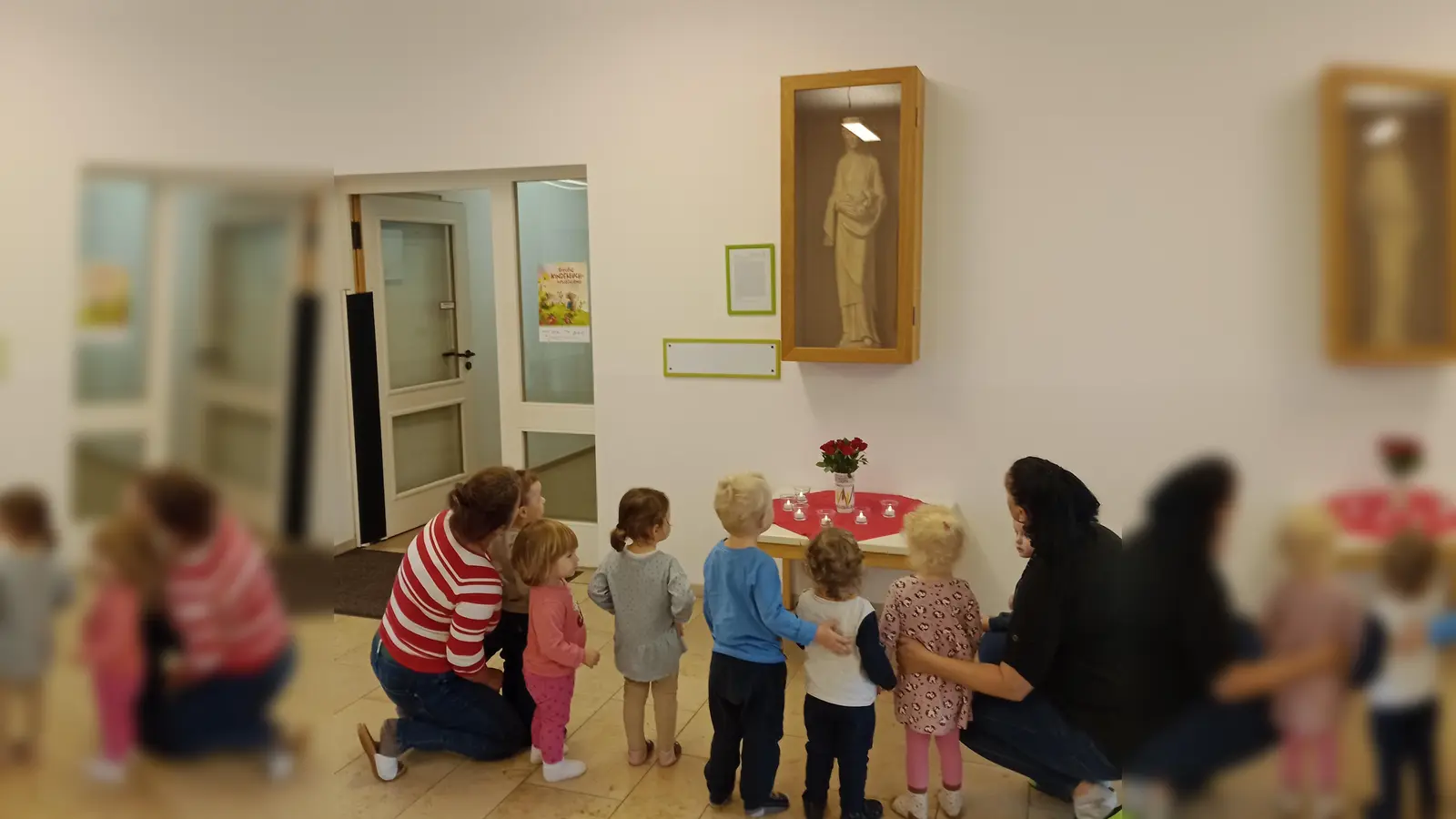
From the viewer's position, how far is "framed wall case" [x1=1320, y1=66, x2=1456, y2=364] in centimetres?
41

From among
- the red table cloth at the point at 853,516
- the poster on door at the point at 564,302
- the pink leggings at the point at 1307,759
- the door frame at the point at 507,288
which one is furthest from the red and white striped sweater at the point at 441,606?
the pink leggings at the point at 1307,759

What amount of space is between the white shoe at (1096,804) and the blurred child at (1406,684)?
8.19ft

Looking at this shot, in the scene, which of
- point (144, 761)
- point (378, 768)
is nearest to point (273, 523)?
point (144, 761)

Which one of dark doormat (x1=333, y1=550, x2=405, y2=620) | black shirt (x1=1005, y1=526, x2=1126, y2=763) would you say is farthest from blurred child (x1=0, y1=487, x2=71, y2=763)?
dark doormat (x1=333, y1=550, x2=405, y2=620)

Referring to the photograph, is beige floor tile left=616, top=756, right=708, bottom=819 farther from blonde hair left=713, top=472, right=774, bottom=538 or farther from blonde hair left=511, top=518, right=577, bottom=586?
blonde hair left=713, top=472, right=774, bottom=538

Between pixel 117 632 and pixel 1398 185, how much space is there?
0.56 meters

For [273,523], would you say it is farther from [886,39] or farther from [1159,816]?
[886,39]

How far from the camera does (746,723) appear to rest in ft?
8.58

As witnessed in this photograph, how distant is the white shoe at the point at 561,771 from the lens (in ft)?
9.40

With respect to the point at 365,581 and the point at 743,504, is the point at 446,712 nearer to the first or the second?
the point at 743,504

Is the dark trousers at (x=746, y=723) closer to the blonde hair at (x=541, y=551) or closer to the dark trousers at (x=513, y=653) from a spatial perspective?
the blonde hair at (x=541, y=551)

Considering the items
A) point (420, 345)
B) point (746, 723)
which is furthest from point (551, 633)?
point (420, 345)

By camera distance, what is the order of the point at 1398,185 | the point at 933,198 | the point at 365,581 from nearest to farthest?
the point at 1398,185, the point at 933,198, the point at 365,581

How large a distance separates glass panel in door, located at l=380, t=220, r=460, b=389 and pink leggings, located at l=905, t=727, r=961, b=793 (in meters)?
3.97
